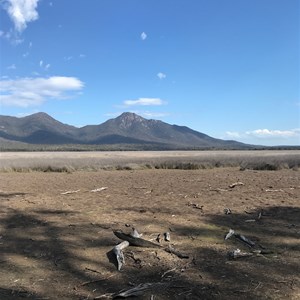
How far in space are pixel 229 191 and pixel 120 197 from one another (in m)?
3.10

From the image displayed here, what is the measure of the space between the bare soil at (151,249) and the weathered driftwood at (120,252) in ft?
0.25

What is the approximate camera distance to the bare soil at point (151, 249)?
512 centimetres

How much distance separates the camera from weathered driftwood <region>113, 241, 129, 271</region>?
596 centimetres

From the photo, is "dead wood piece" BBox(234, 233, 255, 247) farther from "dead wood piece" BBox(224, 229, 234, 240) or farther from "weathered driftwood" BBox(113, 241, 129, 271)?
"weathered driftwood" BBox(113, 241, 129, 271)

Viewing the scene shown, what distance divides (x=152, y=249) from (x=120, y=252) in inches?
21.5

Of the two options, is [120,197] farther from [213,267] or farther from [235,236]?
[213,267]

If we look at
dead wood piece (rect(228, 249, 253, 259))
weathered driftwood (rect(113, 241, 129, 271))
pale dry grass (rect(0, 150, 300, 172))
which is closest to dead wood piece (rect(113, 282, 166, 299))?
weathered driftwood (rect(113, 241, 129, 271))

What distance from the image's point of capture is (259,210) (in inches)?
381

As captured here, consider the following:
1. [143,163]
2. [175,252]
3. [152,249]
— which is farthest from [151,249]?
[143,163]

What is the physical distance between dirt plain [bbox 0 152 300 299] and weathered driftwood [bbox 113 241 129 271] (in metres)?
0.09

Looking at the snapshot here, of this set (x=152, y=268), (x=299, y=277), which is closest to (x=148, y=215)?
(x=152, y=268)

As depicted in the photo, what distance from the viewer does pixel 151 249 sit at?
6.58 meters

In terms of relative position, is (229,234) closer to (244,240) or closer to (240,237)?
(240,237)

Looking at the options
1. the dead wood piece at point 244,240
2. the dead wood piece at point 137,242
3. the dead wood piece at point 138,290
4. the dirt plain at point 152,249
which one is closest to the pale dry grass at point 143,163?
the dirt plain at point 152,249
